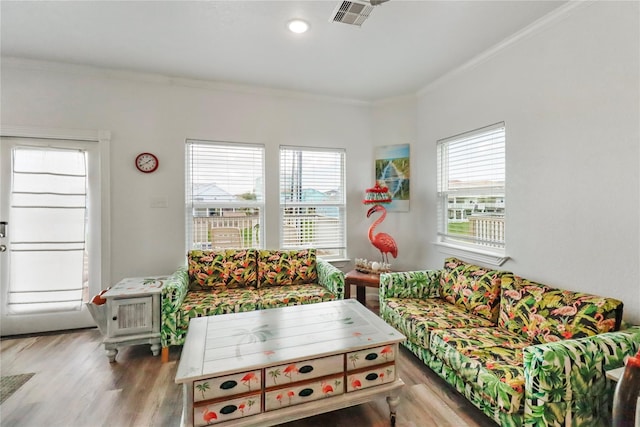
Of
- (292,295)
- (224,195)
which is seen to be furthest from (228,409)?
(224,195)

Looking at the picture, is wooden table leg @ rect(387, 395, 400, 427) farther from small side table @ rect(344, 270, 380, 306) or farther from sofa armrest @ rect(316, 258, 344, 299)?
small side table @ rect(344, 270, 380, 306)

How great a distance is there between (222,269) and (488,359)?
241 cm

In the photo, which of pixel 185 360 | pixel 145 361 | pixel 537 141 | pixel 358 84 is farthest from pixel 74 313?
pixel 537 141

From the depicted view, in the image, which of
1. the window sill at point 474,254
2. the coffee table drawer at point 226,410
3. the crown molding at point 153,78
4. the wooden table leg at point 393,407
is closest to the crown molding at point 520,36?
the crown molding at point 153,78

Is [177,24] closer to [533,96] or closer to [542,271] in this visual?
[533,96]

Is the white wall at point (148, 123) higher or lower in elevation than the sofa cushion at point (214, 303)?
higher

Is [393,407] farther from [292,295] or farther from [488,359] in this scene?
[292,295]

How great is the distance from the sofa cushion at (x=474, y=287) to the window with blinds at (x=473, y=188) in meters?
0.40

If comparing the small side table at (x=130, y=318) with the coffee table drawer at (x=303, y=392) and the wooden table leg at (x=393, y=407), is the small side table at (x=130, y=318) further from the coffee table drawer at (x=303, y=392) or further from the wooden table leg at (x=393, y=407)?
the wooden table leg at (x=393, y=407)

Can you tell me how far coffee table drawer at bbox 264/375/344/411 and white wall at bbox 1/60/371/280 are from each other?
211cm

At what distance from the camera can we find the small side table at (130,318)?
236 centimetres

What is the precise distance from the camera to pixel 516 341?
1.91 meters

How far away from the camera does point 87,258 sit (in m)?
2.97

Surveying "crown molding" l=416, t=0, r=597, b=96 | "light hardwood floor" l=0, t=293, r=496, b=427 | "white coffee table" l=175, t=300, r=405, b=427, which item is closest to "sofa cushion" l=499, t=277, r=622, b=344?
"light hardwood floor" l=0, t=293, r=496, b=427
